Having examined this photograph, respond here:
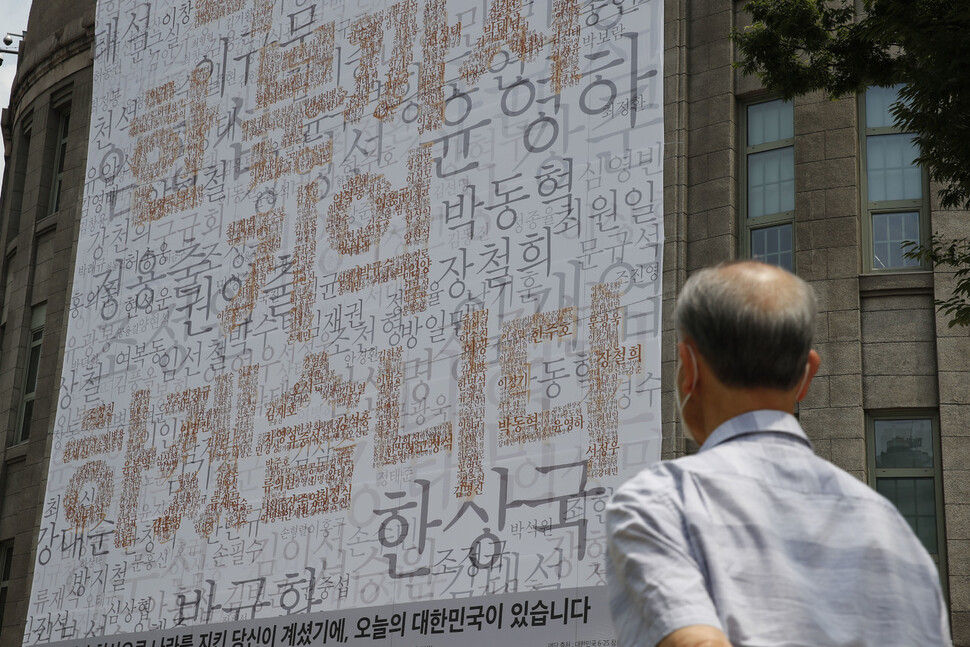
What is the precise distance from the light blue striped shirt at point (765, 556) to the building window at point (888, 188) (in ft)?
34.5

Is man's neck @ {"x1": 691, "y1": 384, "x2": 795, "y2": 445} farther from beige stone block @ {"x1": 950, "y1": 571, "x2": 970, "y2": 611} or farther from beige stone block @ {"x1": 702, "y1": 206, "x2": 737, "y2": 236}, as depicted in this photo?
beige stone block @ {"x1": 702, "y1": 206, "x2": 737, "y2": 236}

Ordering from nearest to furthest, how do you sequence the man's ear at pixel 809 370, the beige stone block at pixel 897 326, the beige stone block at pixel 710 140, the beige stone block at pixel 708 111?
the man's ear at pixel 809 370, the beige stone block at pixel 897 326, the beige stone block at pixel 710 140, the beige stone block at pixel 708 111

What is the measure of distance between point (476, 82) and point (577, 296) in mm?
2799

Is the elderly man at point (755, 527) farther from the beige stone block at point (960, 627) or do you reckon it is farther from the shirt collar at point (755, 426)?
the beige stone block at point (960, 627)

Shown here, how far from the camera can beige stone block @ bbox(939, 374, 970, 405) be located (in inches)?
436

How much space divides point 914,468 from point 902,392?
63 centimetres

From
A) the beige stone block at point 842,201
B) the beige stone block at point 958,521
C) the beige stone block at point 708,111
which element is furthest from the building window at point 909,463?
the beige stone block at point 708,111

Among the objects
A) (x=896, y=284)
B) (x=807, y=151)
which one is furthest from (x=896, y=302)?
(x=807, y=151)

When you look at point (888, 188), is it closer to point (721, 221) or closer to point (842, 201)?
point (842, 201)

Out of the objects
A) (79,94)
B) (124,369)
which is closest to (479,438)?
(124,369)

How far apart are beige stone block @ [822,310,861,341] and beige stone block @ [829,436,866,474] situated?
34.3 inches

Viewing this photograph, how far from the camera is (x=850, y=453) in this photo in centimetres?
1110

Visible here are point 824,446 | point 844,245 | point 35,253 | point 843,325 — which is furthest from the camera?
point 35,253

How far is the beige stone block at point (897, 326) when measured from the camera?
1143 cm
